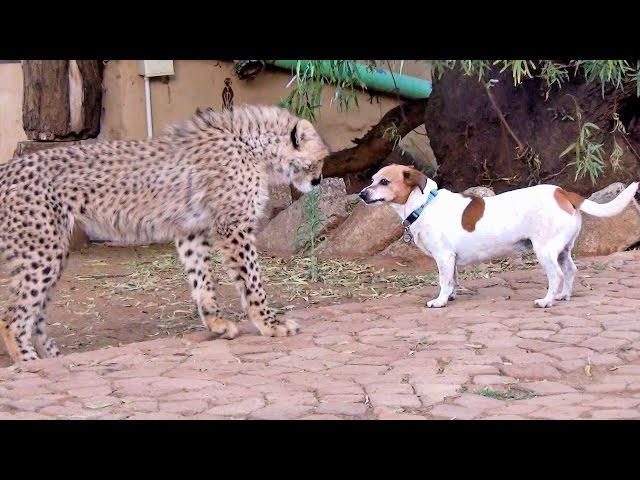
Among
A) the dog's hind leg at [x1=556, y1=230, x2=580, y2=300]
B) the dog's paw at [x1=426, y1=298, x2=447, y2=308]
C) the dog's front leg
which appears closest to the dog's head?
the dog's front leg

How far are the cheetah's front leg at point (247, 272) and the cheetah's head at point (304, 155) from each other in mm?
615

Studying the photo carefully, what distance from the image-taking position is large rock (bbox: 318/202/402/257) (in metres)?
8.41

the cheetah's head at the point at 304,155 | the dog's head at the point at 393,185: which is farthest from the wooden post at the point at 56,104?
the dog's head at the point at 393,185

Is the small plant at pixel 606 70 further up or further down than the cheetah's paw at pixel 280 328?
further up

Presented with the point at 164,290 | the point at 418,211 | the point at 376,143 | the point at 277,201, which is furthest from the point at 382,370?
the point at 376,143

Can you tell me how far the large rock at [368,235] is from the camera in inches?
331

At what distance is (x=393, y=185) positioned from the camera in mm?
6328

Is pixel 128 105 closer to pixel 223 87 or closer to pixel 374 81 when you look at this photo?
pixel 223 87

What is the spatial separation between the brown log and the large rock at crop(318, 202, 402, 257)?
1515 mm

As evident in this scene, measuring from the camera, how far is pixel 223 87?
10.1 meters

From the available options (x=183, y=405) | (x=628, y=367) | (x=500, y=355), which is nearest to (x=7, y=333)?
(x=183, y=405)

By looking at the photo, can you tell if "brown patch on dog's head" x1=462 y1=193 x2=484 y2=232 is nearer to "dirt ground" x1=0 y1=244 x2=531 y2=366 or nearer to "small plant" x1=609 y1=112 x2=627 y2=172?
"dirt ground" x1=0 y1=244 x2=531 y2=366

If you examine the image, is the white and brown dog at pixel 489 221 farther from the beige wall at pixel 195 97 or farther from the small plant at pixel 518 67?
the beige wall at pixel 195 97

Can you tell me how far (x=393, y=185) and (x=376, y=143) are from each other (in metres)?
3.68
